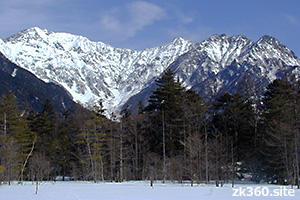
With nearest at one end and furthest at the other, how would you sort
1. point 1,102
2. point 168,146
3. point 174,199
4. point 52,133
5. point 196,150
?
point 174,199 < point 196,150 < point 168,146 < point 1,102 < point 52,133

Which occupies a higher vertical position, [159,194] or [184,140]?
[184,140]

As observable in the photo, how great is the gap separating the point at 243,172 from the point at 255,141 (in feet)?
12.5

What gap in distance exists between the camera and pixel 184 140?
38312 mm

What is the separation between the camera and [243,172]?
40.1m

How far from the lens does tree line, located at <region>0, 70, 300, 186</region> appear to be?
1367 inches

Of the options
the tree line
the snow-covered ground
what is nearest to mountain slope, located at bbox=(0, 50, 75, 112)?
the tree line

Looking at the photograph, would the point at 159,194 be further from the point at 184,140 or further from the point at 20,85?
the point at 20,85

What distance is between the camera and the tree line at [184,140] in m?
34.7

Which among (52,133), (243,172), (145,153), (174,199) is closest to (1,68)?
(52,133)

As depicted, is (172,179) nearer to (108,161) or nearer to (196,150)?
(196,150)

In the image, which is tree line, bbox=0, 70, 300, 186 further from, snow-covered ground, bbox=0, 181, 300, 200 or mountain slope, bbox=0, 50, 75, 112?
mountain slope, bbox=0, 50, 75, 112

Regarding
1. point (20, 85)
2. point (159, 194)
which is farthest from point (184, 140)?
point (20, 85)

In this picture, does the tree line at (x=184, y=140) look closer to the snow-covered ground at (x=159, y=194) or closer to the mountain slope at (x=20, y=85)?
the snow-covered ground at (x=159, y=194)

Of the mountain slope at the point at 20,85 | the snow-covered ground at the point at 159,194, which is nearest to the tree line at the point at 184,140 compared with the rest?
the snow-covered ground at the point at 159,194
